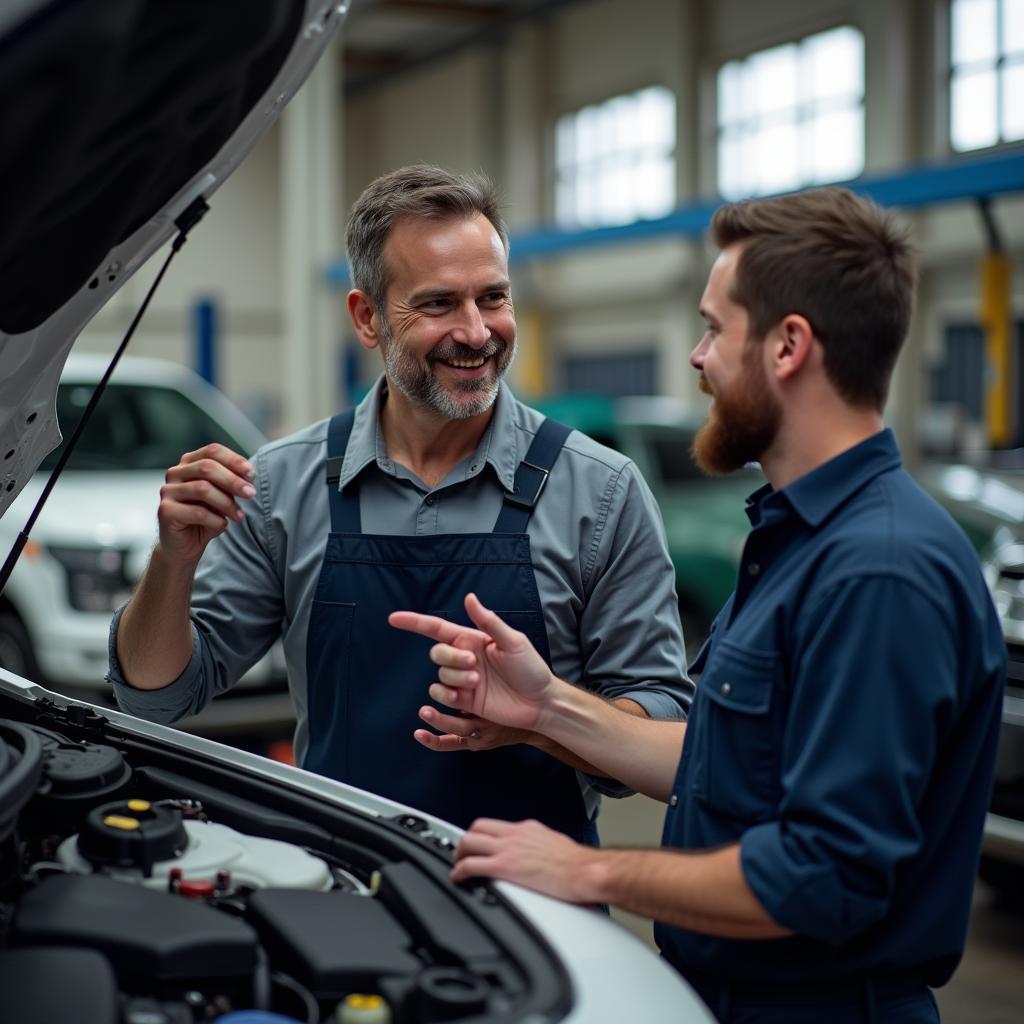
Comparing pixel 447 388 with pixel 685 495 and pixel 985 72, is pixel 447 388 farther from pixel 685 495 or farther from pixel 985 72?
pixel 985 72

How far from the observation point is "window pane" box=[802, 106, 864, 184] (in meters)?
12.1

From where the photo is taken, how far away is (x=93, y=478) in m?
5.24

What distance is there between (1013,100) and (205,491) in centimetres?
1067

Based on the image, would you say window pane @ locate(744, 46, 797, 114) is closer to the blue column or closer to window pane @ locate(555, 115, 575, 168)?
window pane @ locate(555, 115, 575, 168)

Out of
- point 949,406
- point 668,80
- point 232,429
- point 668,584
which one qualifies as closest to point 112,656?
point 668,584

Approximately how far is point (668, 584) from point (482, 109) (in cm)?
1537

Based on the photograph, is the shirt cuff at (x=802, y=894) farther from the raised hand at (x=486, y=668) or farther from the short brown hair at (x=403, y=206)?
the short brown hair at (x=403, y=206)

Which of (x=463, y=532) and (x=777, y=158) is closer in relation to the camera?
(x=463, y=532)

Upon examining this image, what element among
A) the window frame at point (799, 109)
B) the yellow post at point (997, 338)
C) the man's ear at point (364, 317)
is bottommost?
the man's ear at point (364, 317)

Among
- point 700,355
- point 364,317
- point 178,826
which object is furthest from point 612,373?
point 178,826

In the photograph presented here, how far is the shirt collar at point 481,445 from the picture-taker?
2066 mm

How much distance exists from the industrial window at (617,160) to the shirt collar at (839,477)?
12527mm

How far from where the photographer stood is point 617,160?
1482 centimetres

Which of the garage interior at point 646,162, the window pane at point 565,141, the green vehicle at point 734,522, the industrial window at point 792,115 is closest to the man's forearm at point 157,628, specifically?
the green vehicle at point 734,522
